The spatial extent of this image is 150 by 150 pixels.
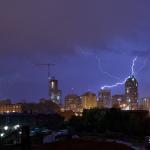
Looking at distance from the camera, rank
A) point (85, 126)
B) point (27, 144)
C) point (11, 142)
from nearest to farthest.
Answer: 1. point (27, 144)
2. point (11, 142)
3. point (85, 126)

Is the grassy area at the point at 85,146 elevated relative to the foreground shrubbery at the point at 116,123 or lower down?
lower down

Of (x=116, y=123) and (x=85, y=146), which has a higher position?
(x=116, y=123)

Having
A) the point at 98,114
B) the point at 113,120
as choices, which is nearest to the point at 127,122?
the point at 113,120

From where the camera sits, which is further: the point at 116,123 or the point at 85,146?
the point at 116,123

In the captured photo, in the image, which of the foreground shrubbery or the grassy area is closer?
the grassy area

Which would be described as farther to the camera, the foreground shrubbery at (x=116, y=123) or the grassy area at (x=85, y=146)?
the foreground shrubbery at (x=116, y=123)

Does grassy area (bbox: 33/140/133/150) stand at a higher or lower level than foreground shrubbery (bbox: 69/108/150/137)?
lower

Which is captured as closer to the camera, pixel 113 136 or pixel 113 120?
pixel 113 136

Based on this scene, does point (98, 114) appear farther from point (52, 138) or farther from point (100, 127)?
point (52, 138)
